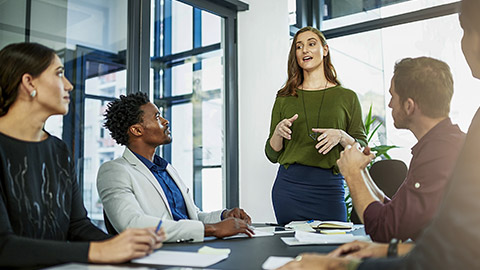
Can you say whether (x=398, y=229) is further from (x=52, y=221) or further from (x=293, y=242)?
(x=52, y=221)

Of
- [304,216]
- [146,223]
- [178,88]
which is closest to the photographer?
[146,223]

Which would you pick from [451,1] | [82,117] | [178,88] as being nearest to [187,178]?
[178,88]

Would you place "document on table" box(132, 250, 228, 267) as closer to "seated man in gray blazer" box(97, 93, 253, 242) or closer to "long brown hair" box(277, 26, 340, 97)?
"seated man in gray blazer" box(97, 93, 253, 242)

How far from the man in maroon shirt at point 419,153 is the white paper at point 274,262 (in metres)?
0.40

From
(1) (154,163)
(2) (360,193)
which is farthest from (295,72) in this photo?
(2) (360,193)

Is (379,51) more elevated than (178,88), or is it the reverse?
(379,51)

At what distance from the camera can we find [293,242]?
61.2 inches

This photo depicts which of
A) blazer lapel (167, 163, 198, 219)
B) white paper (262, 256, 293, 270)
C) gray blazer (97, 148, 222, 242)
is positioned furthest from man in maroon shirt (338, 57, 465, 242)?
blazer lapel (167, 163, 198, 219)

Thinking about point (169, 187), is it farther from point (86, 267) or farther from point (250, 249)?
point (86, 267)

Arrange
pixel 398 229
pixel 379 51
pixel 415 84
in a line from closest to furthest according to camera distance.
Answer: pixel 398 229 → pixel 415 84 → pixel 379 51

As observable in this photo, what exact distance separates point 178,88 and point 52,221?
2.29m

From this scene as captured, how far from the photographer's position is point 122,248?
1.17m

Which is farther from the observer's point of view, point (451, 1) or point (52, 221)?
point (451, 1)

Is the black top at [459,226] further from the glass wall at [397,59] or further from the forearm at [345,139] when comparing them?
the glass wall at [397,59]
